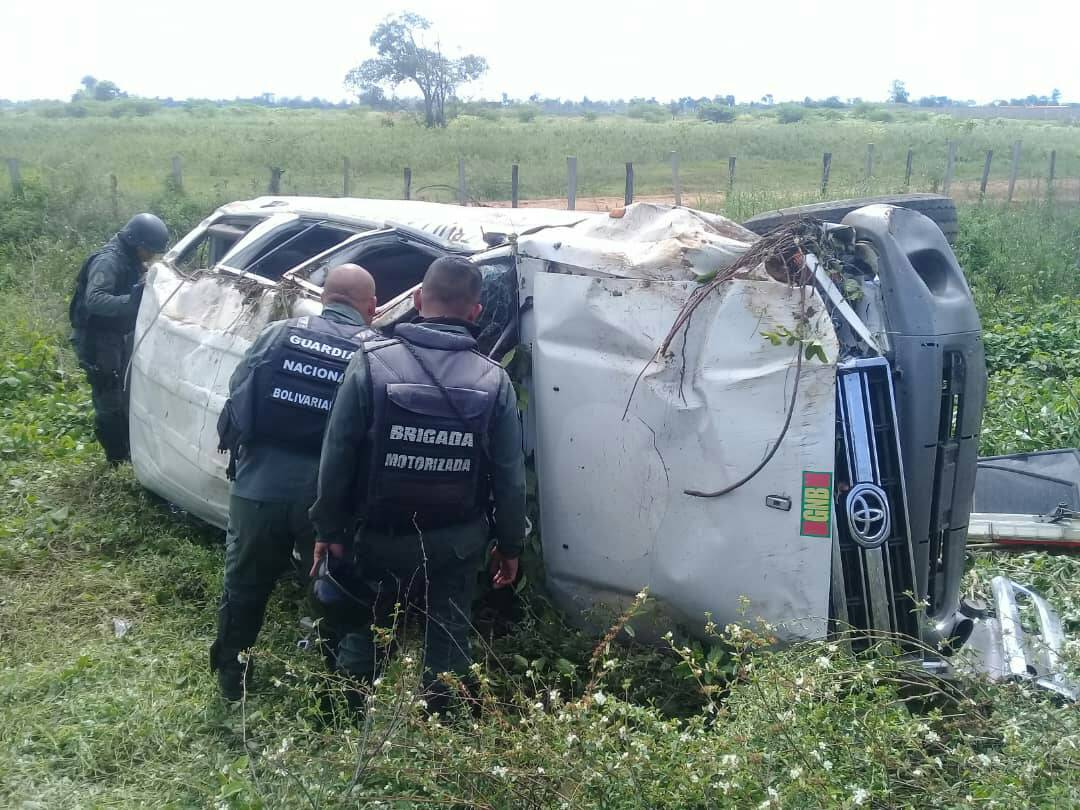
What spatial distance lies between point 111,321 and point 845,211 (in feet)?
14.2

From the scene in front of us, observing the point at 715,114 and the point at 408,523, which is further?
the point at 715,114

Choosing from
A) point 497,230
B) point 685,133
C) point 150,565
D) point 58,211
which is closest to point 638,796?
point 497,230

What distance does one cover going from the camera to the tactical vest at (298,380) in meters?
3.47

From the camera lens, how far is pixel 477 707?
3.37 meters

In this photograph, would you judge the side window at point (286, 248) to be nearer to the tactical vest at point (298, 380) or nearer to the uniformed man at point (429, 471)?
the tactical vest at point (298, 380)

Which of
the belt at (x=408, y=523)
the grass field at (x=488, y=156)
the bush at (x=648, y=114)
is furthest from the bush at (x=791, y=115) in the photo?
the belt at (x=408, y=523)

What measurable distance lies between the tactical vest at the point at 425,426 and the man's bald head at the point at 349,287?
1.89 ft

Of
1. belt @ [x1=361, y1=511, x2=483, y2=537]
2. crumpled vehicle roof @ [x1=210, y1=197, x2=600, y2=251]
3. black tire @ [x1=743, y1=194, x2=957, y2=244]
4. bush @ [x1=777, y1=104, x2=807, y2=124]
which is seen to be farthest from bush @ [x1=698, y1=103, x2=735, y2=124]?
belt @ [x1=361, y1=511, x2=483, y2=537]

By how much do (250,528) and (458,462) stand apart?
0.92 metres

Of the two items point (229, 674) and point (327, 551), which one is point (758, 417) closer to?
point (327, 551)

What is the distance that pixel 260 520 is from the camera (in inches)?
139

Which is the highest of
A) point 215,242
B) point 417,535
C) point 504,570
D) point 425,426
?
point 215,242

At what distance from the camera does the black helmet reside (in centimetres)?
602

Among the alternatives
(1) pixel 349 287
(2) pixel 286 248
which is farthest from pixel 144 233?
(1) pixel 349 287
